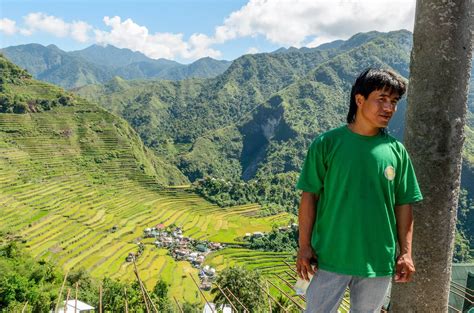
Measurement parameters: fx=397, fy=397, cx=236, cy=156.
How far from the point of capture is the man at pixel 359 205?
192 centimetres

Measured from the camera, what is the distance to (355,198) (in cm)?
191

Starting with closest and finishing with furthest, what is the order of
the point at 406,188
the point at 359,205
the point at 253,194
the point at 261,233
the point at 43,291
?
the point at 359,205, the point at 406,188, the point at 43,291, the point at 261,233, the point at 253,194

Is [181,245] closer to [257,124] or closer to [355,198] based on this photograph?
[355,198]

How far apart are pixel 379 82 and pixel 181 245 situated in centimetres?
5164

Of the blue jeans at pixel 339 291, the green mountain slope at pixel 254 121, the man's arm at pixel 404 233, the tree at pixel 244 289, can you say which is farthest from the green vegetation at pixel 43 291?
the green mountain slope at pixel 254 121

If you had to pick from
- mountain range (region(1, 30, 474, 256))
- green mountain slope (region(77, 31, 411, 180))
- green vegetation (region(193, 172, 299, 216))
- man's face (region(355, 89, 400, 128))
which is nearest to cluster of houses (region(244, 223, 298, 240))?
green vegetation (region(193, 172, 299, 216))

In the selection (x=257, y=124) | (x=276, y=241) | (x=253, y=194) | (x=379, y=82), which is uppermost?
(x=379, y=82)

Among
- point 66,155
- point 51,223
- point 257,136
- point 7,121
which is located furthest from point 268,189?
point 257,136

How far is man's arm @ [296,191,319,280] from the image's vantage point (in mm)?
1988

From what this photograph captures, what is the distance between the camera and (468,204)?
7975cm

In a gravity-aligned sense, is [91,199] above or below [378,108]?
below

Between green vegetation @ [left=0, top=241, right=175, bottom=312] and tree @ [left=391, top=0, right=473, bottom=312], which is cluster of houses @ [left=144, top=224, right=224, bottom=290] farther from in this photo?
tree @ [left=391, top=0, right=473, bottom=312]

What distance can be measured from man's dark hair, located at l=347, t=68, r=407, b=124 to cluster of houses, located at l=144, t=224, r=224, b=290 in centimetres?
4455

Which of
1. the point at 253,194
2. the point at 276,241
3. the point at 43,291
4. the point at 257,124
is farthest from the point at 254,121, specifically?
the point at 43,291
